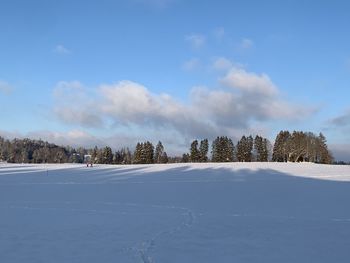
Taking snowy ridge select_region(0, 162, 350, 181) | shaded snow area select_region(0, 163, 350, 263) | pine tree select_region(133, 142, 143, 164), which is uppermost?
pine tree select_region(133, 142, 143, 164)

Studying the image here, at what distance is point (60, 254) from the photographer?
11422mm

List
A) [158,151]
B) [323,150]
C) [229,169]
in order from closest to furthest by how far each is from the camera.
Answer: [229,169] < [323,150] < [158,151]

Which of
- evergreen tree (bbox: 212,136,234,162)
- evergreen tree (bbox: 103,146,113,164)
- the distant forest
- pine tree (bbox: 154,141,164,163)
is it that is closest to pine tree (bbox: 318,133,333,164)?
the distant forest

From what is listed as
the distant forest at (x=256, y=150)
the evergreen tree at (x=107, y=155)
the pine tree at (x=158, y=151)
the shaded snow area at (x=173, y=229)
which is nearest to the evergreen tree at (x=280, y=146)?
the distant forest at (x=256, y=150)

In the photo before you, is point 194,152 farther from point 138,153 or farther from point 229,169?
point 229,169

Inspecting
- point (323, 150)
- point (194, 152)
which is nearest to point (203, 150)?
point (194, 152)

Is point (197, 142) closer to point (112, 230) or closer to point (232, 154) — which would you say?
point (232, 154)

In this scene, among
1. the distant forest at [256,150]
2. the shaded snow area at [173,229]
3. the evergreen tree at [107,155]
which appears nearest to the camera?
the shaded snow area at [173,229]

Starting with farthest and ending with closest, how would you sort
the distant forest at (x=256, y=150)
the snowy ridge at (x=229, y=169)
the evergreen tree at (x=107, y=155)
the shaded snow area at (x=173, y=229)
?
the evergreen tree at (x=107, y=155)
the distant forest at (x=256, y=150)
the snowy ridge at (x=229, y=169)
the shaded snow area at (x=173, y=229)

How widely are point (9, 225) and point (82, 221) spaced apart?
8.30 feet

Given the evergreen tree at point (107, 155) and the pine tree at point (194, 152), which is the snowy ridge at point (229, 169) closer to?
the pine tree at point (194, 152)

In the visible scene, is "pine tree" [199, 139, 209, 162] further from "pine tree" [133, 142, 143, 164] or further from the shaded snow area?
the shaded snow area

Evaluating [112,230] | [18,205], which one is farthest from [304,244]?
[18,205]

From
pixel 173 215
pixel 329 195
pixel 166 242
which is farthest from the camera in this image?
pixel 329 195
